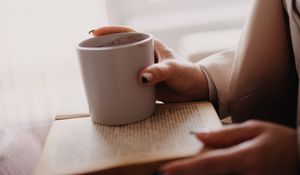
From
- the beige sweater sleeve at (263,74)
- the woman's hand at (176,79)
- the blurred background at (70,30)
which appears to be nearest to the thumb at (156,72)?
the woman's hand at (176,79)

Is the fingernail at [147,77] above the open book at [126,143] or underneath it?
above

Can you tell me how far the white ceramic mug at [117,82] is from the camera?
1.57ft

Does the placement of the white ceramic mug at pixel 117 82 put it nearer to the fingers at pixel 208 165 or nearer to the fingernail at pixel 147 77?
the fingernail at pixel 147 77

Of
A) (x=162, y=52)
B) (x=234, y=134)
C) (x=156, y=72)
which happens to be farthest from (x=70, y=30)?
(x=234, y=134)

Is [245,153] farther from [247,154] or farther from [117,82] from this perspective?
[117,82]

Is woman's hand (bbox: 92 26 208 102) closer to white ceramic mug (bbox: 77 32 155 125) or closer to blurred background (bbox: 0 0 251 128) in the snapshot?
white ceramic mug (bbox: 77 32 155 125)

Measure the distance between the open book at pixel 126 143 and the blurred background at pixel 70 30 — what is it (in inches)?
22.9

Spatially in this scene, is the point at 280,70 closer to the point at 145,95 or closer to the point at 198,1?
the point at 145,95

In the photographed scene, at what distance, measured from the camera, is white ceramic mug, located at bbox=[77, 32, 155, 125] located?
480 mm

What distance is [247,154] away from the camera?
0.39 meters

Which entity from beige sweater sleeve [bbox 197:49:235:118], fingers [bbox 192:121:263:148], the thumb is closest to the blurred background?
beige sweater sleeve [bbox 197:49:235:118]

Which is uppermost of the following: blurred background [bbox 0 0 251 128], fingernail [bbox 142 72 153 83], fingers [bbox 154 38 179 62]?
fingernail [bbox 142 72 153 83]

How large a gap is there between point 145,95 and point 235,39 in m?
0.72

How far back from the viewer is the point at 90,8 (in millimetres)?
1132
